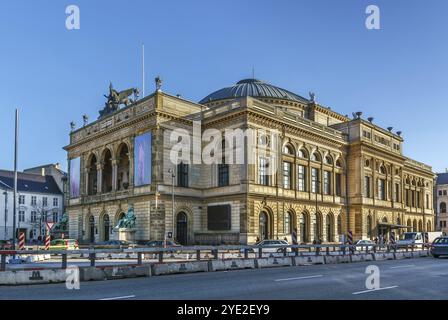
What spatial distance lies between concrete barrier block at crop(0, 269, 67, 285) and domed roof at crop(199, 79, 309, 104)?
156ft

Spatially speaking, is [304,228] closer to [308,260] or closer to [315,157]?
[315,157]

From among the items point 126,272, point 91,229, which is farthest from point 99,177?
point 126,272

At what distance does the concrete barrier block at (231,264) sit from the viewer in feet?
74.6

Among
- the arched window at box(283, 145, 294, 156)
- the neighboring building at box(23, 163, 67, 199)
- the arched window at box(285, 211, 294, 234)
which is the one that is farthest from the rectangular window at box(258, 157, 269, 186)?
the neighboring building at box(23, 163, 67, 199)

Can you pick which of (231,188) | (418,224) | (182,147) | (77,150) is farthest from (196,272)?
(418,224)

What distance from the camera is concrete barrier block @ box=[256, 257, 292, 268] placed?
81.8 feet

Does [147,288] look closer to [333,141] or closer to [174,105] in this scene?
[174,105]

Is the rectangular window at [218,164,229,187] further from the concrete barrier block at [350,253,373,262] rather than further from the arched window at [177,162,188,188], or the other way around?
the concrete barrier block at [350,253,373,262]

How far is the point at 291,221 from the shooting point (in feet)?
171

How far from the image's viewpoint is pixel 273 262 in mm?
25578

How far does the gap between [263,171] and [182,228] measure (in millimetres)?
10719
